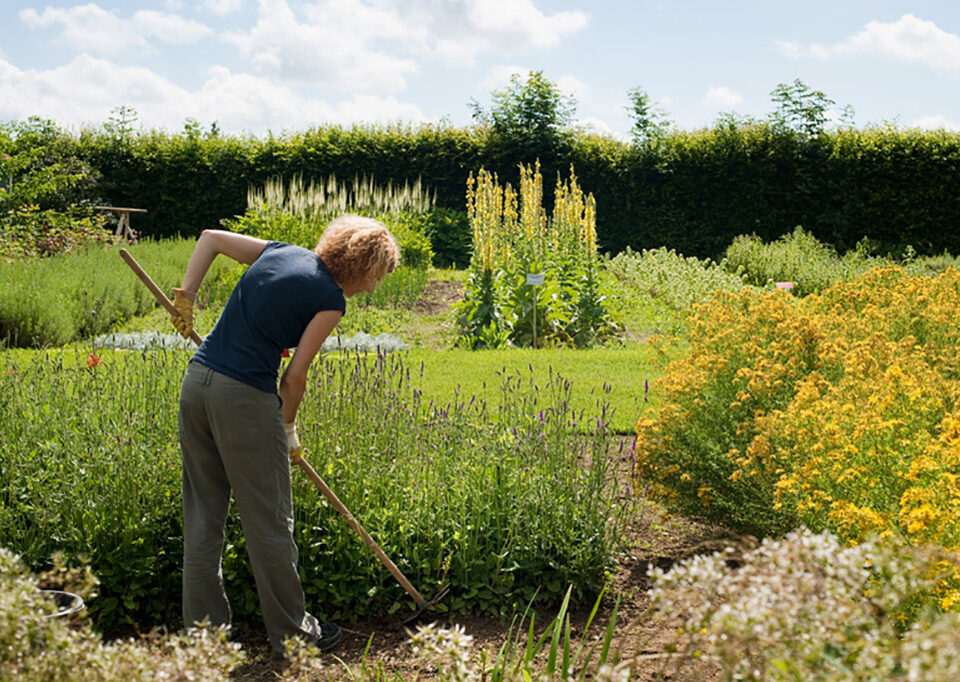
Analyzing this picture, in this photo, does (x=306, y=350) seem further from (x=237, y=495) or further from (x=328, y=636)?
(x=328, y=636)

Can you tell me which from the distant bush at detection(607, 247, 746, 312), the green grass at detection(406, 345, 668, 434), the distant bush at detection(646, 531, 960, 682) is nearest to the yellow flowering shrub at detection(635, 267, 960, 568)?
the distant bush at detection(646, 531, 960, 682)

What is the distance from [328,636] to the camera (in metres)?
3.29

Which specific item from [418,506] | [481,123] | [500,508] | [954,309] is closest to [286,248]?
[418,506]

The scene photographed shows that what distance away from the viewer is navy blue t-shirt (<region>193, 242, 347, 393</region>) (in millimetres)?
2982

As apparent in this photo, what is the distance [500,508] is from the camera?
3.80m

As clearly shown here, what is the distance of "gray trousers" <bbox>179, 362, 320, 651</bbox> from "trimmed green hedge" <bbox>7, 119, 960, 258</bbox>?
15.7 meters

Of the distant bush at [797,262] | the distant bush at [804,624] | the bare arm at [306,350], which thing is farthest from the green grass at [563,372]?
the distant bush at [797,262]

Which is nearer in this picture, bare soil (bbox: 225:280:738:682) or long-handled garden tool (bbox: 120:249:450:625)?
bare soil (bbox: 225:280:738:682)

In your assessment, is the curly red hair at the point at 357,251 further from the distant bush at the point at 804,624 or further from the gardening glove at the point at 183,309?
the distant bush at the point at 804,624

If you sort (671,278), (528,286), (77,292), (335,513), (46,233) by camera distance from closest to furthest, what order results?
(335,513), (528,286), (77,292), (671,278), (46,233)

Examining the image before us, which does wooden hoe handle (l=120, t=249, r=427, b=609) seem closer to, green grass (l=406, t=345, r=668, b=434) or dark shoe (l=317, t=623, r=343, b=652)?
dark shoe (l=317, t=623, r=343, b=652)

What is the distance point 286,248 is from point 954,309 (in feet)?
13.5

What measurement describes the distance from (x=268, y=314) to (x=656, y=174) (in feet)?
53.7

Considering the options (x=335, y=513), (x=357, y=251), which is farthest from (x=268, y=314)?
(x=335, y=513)
